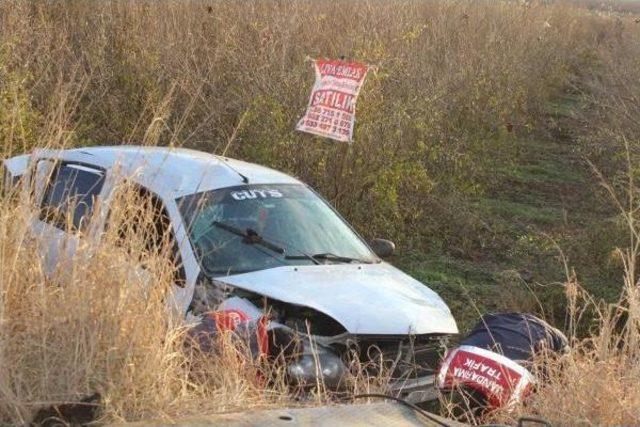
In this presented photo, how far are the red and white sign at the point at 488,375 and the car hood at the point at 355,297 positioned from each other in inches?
26.7

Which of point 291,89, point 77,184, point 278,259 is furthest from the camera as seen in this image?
point 291,89

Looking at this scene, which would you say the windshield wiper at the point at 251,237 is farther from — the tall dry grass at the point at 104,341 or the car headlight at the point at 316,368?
the tall dry grass at the point at 104,341

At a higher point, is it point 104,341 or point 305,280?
point 104,341

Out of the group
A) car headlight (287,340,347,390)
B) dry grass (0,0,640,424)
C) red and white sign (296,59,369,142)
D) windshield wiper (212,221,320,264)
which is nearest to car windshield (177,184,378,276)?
windshield wiper (212,221,320,264)

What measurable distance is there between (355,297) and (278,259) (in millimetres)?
613

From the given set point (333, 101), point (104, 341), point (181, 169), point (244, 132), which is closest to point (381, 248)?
point (181, 169)

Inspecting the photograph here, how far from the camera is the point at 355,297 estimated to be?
6.16 meters

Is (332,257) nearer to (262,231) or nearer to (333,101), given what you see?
(262,231)

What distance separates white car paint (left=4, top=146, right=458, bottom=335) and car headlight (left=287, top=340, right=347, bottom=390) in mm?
345

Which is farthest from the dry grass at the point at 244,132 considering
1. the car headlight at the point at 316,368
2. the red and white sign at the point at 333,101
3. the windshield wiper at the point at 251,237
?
the red and white sign at the point at 333,101

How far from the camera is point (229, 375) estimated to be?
15.4 feet

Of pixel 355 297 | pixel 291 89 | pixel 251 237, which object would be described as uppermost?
pixel 291 89

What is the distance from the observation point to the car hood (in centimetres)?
594

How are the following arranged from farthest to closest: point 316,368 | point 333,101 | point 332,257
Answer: point 333,101, point 332,257, point 316,368
